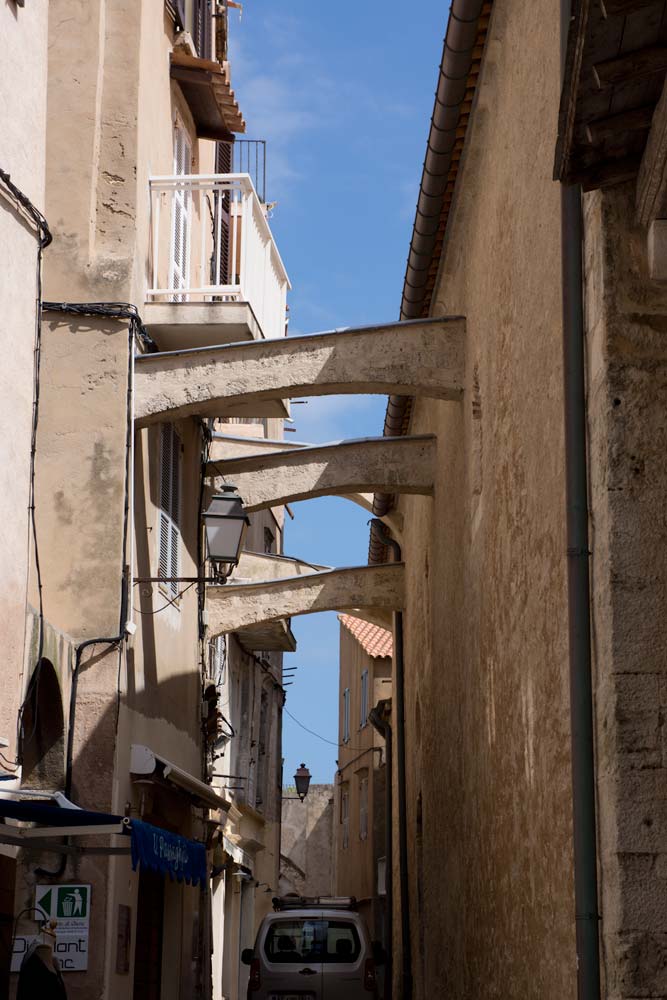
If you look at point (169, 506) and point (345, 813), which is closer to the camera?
point (169, 506)

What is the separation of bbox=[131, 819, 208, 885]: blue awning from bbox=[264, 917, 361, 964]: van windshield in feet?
11.1

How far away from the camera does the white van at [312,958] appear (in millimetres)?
14805

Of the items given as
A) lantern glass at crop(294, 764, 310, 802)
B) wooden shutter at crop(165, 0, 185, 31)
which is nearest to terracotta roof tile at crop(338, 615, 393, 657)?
lantern glass at crop(294, 764, 310, 802)

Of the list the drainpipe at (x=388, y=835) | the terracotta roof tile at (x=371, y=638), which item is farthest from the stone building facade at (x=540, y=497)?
the terracotta roof tile at (x=371, y=638)

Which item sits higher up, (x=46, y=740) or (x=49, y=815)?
(x=46, y=740)

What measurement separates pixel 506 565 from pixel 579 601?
2.98 meters

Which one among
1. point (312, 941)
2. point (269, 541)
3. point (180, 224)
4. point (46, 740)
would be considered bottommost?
point (312, 941)

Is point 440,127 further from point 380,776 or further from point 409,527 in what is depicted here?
point 380,776

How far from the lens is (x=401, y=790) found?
2153 centimetres

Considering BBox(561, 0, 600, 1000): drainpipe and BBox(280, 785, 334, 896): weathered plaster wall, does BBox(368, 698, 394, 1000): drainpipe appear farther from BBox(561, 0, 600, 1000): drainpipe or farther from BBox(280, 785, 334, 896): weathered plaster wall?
BBox(280, 785, 334, 896): weathered plaster wall

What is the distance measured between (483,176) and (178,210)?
4577mm

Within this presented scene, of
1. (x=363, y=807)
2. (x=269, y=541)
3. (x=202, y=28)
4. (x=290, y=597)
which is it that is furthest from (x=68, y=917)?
(x=363, y=807)

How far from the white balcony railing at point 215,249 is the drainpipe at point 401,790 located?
7.22 metres

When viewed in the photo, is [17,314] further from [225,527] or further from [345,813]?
[345,813]
